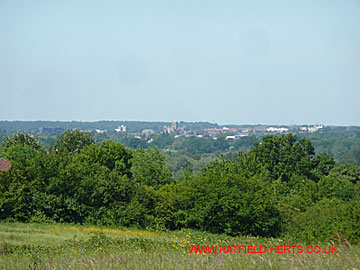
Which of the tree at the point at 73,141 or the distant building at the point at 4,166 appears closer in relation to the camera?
the distant building at the point at 4,166

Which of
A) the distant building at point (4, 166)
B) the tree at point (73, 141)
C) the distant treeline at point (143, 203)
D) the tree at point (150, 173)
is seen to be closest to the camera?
the distant treeline at point (143, 203)

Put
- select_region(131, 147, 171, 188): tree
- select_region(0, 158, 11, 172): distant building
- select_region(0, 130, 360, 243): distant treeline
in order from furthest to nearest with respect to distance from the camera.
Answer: select_region(131, 147, 171, 188): tree → select_region(0, 158, 11, 172): distant building → select_region(0, 130, 360, 243): distant treeline

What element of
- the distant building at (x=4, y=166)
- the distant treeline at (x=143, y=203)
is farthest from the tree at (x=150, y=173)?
the distant building at (x=4, y=166)

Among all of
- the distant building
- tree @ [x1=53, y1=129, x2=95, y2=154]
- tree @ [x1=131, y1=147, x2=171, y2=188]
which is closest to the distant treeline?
the distant building

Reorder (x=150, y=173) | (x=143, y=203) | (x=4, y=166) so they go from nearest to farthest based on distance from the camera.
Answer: (x=4, y=166) → (x=143, y=203) → (x=150, y=173)

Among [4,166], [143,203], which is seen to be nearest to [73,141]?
[143,203]

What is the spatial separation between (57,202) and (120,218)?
5109 millimetres

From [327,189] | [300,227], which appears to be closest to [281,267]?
[300,227]

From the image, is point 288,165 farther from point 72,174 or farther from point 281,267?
point 281,267

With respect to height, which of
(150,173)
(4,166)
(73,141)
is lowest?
(150,173)

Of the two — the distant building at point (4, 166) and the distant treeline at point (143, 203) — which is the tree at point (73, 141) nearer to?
the distant treeline at point (143, 203)

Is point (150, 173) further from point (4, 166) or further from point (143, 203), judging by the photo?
point (4, 166)

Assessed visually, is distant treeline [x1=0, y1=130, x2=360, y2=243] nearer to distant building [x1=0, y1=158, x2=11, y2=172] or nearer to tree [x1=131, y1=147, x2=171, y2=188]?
distant building [x1=0, y1=158, x2=11, y2=172]

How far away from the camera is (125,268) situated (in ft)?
21.1
